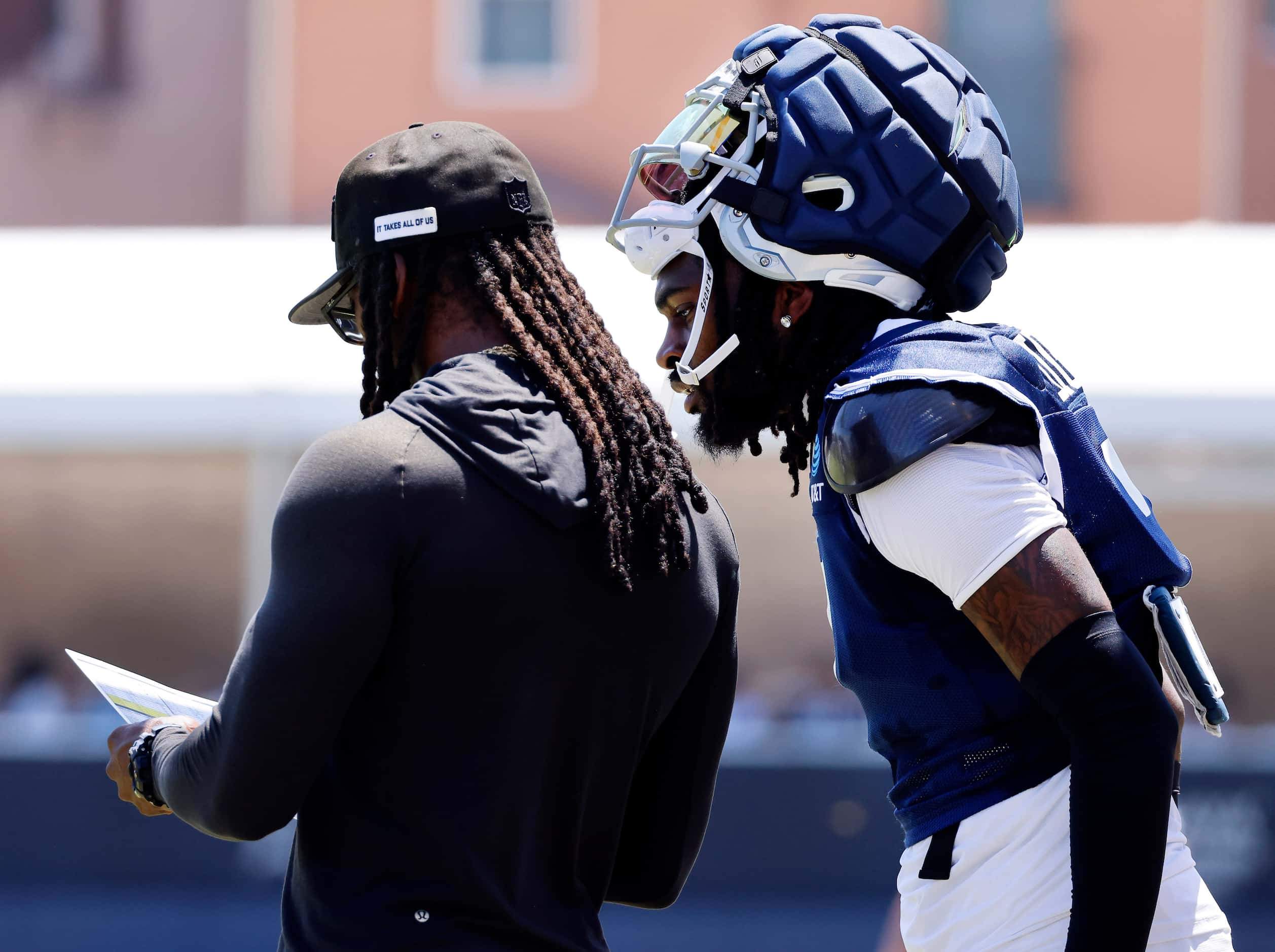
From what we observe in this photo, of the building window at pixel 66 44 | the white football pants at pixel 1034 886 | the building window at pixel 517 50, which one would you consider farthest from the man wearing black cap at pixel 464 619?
the building window at pixel 66 44

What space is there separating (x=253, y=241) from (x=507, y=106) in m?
2.69

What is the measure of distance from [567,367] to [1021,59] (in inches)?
401

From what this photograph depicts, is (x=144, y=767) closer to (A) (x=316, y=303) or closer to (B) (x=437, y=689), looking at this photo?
(B) (x=437, y=689)

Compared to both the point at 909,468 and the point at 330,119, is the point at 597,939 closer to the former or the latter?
the point at 909,468

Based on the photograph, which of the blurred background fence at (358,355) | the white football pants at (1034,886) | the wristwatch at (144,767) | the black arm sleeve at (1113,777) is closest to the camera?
the black arm sleeve at (1113,777)

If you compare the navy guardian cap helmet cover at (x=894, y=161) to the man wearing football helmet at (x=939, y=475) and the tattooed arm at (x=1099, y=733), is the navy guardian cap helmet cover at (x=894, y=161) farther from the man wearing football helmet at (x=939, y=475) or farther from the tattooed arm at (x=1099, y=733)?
the tattooed arm at (x=1099, y=733)

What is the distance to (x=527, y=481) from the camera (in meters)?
1.65

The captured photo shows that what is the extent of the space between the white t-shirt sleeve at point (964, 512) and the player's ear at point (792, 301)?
36cm

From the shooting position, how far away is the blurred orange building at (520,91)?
1093 centimetres

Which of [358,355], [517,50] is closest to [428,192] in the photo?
[358,355]

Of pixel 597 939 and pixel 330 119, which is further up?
pixel 330 119

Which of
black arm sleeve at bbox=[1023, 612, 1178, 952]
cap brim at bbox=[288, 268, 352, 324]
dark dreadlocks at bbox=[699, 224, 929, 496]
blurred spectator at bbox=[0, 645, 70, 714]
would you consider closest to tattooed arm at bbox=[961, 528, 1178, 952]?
black arm sleeve at bbox=[1023, 612, 1178, 952]

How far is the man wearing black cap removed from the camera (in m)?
1.56

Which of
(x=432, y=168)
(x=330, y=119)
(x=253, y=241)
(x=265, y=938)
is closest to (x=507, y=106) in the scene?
(x=330, y=119)
